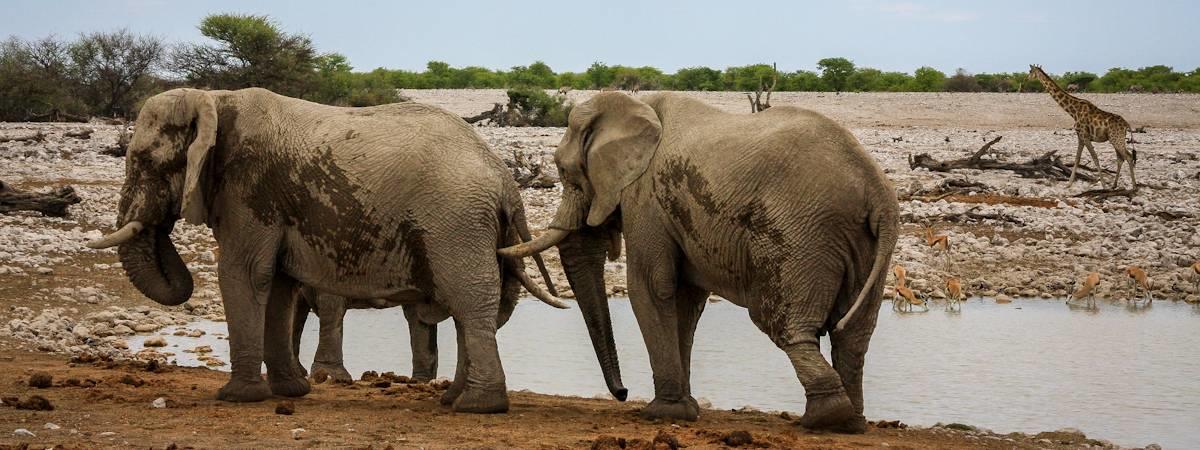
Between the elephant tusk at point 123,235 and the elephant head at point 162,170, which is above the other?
the elephant head at point 162,170

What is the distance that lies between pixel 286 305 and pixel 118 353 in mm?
3132

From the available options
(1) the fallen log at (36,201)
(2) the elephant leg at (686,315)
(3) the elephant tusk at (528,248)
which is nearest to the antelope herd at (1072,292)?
(2) the elephant leg at (686,315)

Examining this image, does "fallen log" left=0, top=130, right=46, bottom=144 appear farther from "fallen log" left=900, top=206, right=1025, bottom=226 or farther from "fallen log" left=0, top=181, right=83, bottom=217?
"fallen log" left=900, top=206, right=1025, bottom=226

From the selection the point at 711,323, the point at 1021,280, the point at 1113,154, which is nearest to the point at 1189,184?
the point at 1113,154

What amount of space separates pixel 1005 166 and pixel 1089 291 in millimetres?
8406

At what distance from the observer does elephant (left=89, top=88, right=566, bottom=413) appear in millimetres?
8102

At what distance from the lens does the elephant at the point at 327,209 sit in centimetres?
810

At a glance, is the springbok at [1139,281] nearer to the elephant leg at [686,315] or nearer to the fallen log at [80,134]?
the elephant leg at [686,315]

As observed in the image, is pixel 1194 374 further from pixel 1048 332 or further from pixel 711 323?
pixel 711 323

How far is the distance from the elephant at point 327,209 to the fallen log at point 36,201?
9.17 m

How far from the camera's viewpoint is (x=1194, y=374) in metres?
12.1

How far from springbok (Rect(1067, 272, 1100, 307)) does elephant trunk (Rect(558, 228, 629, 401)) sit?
337 inches

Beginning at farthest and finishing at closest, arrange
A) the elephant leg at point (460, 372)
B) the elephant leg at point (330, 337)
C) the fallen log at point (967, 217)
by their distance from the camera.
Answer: the fallen log at point (967, 217) → the elephant leg at point (330, 337) → the elephant leg at point (460, 372)

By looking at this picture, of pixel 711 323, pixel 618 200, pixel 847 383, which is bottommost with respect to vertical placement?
pixel 711 323
